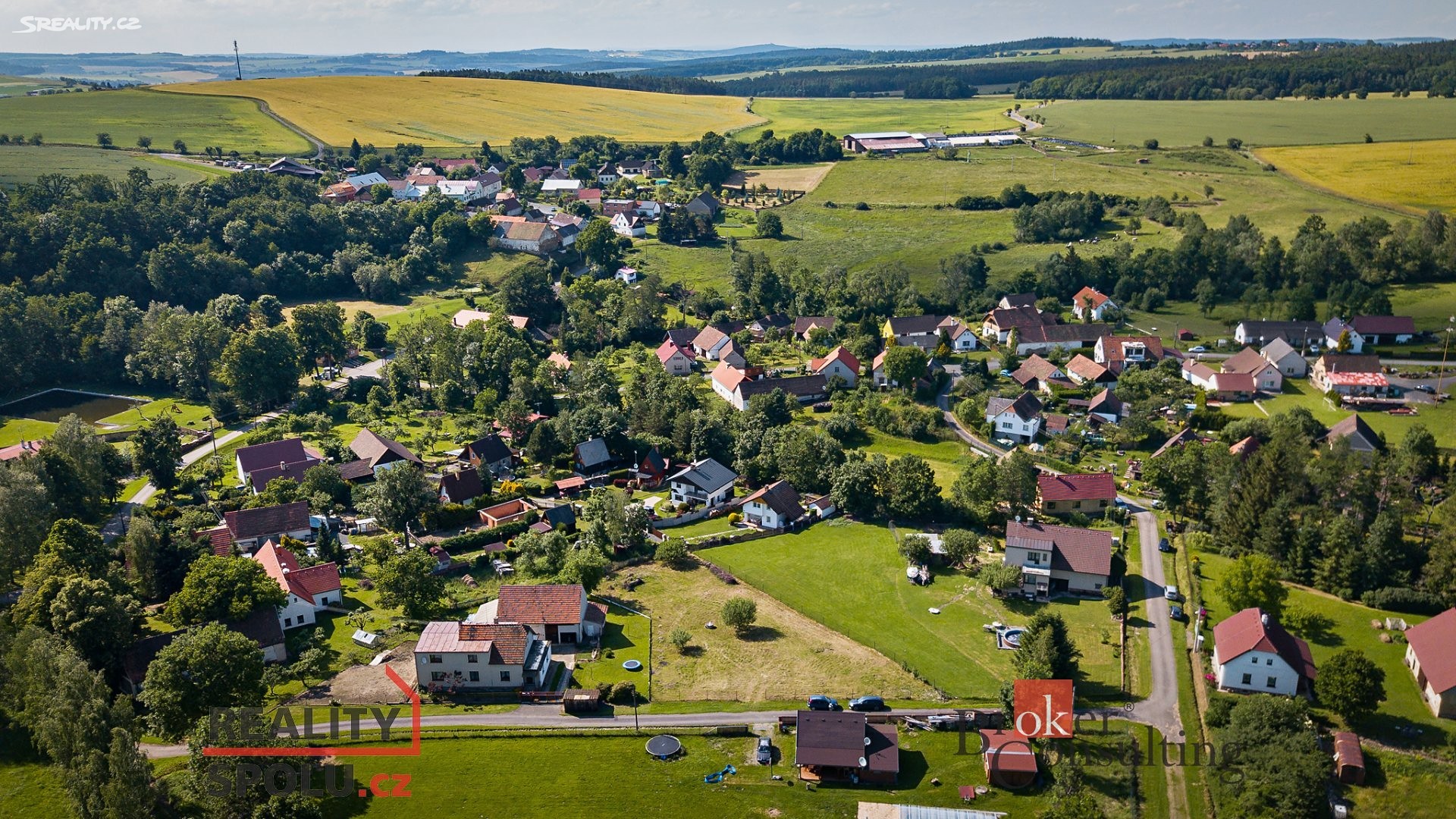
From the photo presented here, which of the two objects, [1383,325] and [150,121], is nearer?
[1383,325]

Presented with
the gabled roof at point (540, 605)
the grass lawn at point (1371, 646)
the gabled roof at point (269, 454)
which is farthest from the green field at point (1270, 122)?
the gabled roof at point (540, 605)

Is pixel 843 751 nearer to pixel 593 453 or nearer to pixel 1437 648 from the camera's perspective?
pixel 1437 648

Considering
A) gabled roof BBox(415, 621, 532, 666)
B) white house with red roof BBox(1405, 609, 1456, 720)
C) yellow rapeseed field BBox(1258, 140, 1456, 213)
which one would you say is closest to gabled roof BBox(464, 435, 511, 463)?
gabled roof BBox(415, 621, 532, 666)

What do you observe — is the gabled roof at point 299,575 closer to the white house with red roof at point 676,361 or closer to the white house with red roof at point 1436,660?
the white house with red roof at point 676,361

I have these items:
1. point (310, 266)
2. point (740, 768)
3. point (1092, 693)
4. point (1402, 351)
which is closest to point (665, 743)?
point (740, 768)

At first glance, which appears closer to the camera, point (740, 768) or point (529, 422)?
point (740, 768)

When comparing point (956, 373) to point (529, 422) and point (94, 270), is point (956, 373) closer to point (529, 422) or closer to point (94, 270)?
point (529, 422)

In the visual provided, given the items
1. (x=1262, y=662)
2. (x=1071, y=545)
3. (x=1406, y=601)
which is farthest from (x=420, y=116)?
(x=1262, y=662)
